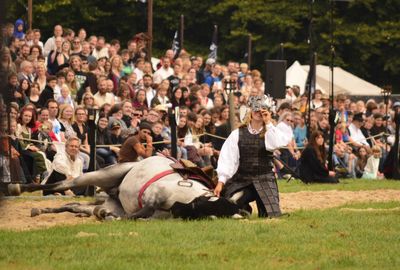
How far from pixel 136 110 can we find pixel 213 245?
431 inches

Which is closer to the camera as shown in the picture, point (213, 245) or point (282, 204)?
point (213, 245)

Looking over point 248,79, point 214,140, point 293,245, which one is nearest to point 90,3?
point 248,79

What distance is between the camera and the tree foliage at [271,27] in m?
41.0

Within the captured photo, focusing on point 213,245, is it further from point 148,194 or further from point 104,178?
point 104,178

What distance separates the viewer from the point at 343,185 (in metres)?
19.9

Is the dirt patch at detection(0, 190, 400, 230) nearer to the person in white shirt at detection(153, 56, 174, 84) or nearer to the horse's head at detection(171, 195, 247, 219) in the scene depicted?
the horse's head at detection(171, 195, 247, 219)

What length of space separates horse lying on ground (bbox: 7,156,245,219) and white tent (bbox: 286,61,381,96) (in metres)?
20.6

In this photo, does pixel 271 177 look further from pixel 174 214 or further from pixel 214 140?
pixel 214 140

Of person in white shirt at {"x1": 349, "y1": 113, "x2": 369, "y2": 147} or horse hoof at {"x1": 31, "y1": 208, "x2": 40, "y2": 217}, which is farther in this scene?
person in white shirt at {"x1": 349, "y1": 113, "x2": 369, "y2": 147}

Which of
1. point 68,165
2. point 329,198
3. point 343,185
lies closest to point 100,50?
point 343,185

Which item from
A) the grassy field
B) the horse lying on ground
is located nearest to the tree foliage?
the horse lying on ground

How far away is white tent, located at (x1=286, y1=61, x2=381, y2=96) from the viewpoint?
33812mm

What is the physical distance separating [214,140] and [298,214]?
29.0ft

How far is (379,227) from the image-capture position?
11.6 metres
